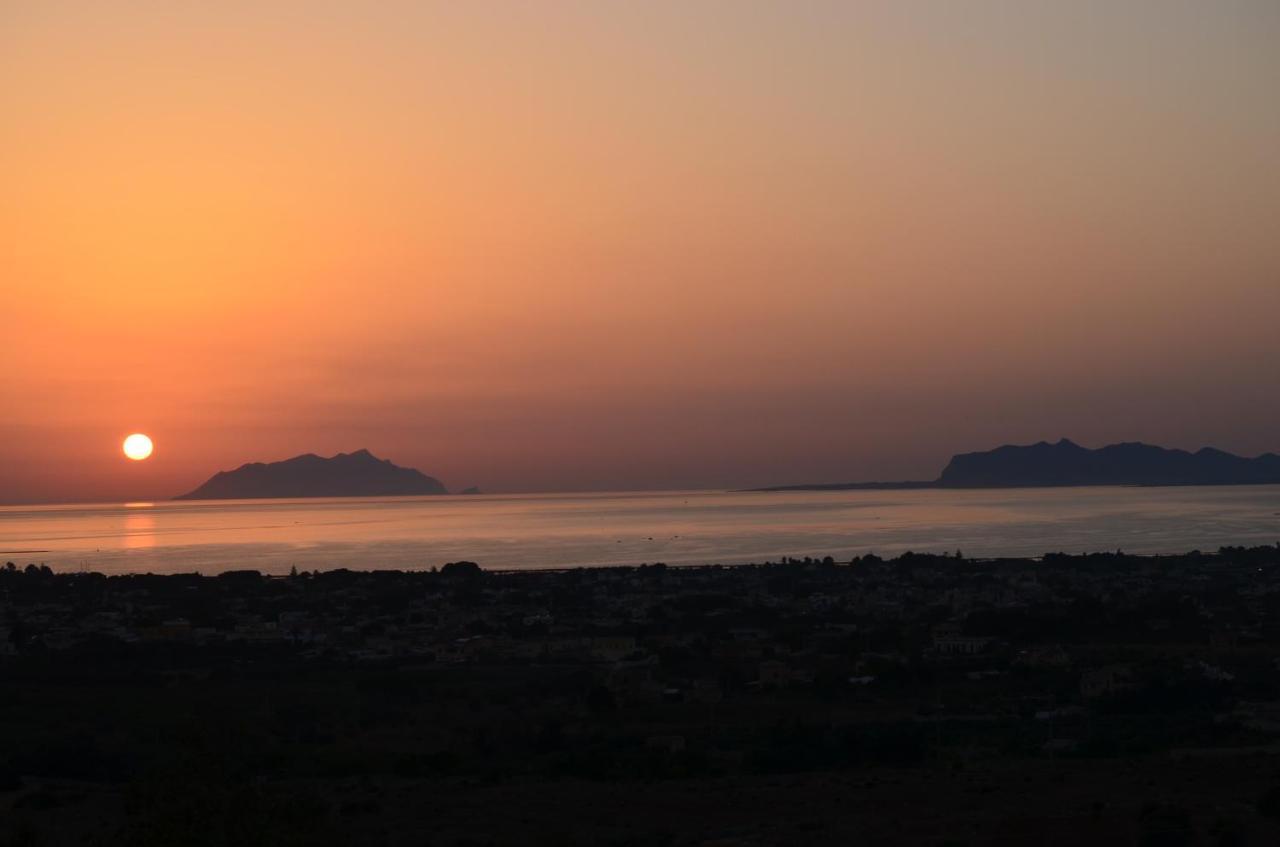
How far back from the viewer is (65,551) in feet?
414

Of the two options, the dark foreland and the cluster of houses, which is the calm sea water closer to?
the cluster of houses

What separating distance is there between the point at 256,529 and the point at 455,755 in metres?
155

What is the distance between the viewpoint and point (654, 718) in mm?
27750

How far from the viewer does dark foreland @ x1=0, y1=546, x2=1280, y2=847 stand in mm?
16578

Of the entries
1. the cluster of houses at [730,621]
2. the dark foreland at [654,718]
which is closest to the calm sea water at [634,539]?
the cluster of houses at [730,621]

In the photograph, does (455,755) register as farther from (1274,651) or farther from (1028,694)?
(1274,651)

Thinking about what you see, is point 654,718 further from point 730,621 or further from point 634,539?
point 634,539

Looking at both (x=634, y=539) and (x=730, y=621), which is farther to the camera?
(x=634, y=539)

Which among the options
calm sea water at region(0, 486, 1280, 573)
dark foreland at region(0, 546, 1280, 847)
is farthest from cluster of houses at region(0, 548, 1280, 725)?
calm sea water at region(0, 486, 1280, 573)

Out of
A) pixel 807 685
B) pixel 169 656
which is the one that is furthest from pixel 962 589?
pixel 169 656

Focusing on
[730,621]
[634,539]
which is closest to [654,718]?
[730,621]

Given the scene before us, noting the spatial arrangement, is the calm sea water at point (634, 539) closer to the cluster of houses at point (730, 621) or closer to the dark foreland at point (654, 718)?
the cluster of houses at point (730, 621)

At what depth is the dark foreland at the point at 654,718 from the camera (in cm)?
1658

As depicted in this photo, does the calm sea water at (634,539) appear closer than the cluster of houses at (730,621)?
No
